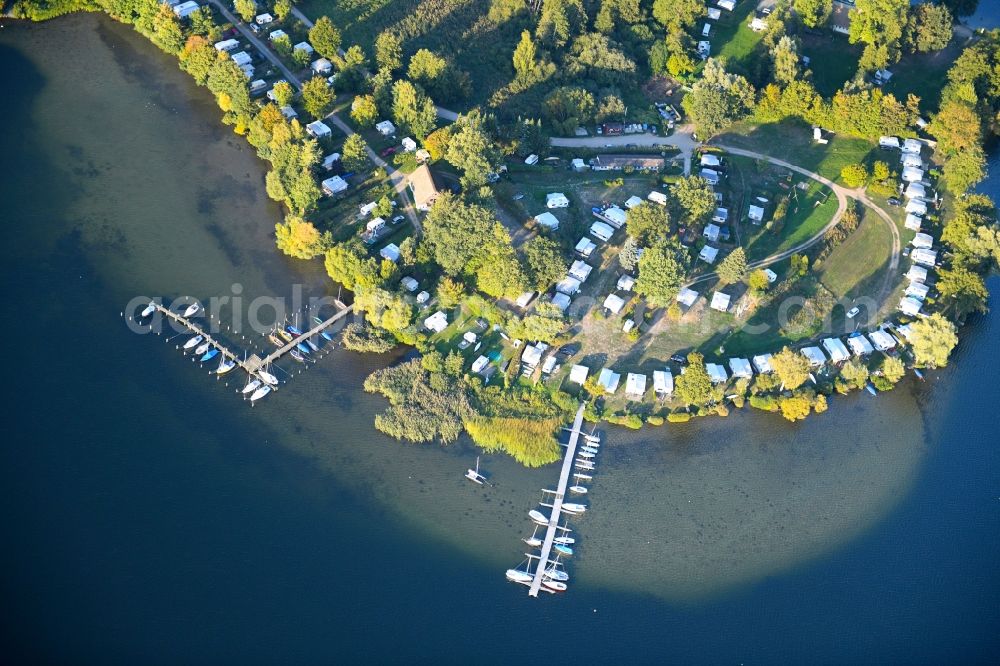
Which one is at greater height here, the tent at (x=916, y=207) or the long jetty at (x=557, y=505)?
the tent at (x=916, y=207)

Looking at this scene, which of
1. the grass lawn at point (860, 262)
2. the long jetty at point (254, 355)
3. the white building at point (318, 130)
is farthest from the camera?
the white building at point (318, 130)

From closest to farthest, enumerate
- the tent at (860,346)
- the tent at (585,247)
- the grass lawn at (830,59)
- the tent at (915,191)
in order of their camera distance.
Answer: the tent at (860,346) → the tent at (585,247) → the tent at (915,191) → the grass lawn at (830,59)

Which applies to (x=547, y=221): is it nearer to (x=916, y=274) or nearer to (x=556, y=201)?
(x=556, y=201)

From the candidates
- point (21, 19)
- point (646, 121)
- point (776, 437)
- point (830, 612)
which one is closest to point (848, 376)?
point (776, 437)

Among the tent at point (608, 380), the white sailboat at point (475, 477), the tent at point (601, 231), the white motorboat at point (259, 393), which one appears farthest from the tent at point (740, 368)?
the white motorboat at point (259, 393)

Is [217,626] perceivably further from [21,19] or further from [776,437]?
[21,19]

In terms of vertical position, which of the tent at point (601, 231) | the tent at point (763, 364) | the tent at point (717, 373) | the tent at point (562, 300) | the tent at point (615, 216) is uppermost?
the tent at point (615, 216)

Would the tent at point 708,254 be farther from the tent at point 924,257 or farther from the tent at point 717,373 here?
the tent at point 924,257
